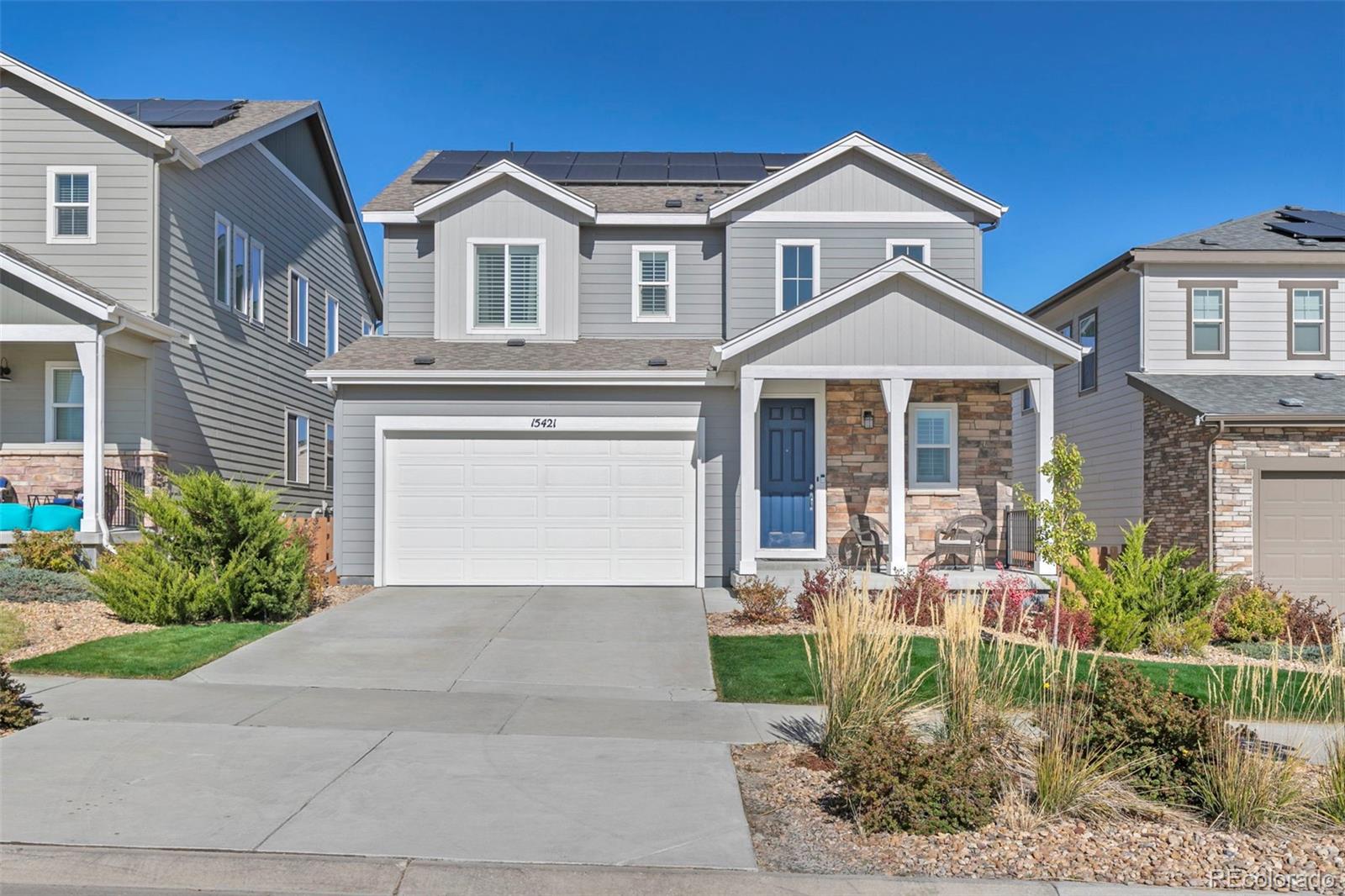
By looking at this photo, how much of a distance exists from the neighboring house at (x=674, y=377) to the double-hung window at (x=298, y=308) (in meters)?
5.36

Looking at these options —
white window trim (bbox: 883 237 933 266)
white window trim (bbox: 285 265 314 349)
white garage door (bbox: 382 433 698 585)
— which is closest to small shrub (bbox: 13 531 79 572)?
white garage door (bbox: 382 433 698 585)

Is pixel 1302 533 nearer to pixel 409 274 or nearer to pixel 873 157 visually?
pixel 873 157

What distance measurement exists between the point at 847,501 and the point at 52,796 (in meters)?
12.1

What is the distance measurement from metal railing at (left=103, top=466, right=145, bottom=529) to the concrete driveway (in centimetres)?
584

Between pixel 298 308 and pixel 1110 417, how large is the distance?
16766 millimetres

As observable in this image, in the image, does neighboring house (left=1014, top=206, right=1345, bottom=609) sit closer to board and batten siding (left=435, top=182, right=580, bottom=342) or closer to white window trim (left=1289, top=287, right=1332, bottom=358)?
white window trim (left=1289, top=287, right=1332, bottom=358)

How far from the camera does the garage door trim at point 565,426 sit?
15.5 metres

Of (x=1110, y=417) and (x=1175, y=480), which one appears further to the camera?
(x=1110, y=417)

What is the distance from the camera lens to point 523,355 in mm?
16125

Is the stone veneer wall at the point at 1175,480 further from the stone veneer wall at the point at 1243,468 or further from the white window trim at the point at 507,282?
the white window trim at the point at 507,282

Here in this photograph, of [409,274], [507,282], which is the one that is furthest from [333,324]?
[507,282]

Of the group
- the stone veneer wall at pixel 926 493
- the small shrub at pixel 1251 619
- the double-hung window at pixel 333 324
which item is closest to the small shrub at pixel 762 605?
the stone veneer wall at pixel 926 493

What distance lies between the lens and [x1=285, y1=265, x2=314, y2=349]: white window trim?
2205 cm
